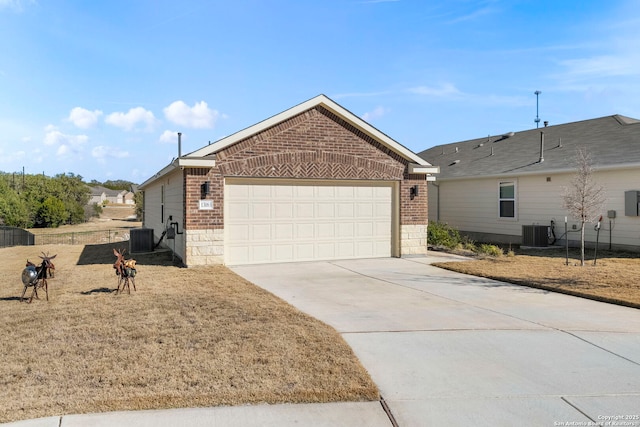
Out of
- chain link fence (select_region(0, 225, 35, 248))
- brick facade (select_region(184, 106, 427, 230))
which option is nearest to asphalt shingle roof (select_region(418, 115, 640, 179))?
brick facade (select_region(184, 106, 427, 230))

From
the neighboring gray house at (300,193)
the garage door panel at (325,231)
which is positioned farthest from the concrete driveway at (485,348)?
the garage door panel at (325,231)

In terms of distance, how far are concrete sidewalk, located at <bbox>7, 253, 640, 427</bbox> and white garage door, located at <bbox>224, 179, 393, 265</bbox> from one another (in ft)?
11.1

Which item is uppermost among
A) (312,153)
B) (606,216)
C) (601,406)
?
(312,153)

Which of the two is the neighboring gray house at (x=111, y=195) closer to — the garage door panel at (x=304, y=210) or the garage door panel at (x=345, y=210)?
the garage door panel at (x=304, y=210)

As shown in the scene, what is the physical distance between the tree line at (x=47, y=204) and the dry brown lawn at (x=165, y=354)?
39629mm

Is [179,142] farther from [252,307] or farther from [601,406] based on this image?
[601,406]

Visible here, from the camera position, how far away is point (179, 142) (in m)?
17.1

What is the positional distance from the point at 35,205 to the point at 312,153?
4163 centimetres

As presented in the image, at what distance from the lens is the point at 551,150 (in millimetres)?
18375

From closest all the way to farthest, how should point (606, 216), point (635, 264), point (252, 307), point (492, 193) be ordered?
1. point (252, 307)
2. point (635, 264)
3. point (606, 216)
4. point (492, 193)

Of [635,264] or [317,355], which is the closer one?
[317,355]

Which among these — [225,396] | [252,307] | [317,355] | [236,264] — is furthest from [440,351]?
[236,264]

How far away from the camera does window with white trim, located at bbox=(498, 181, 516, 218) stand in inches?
719

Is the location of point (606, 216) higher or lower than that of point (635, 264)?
higher
